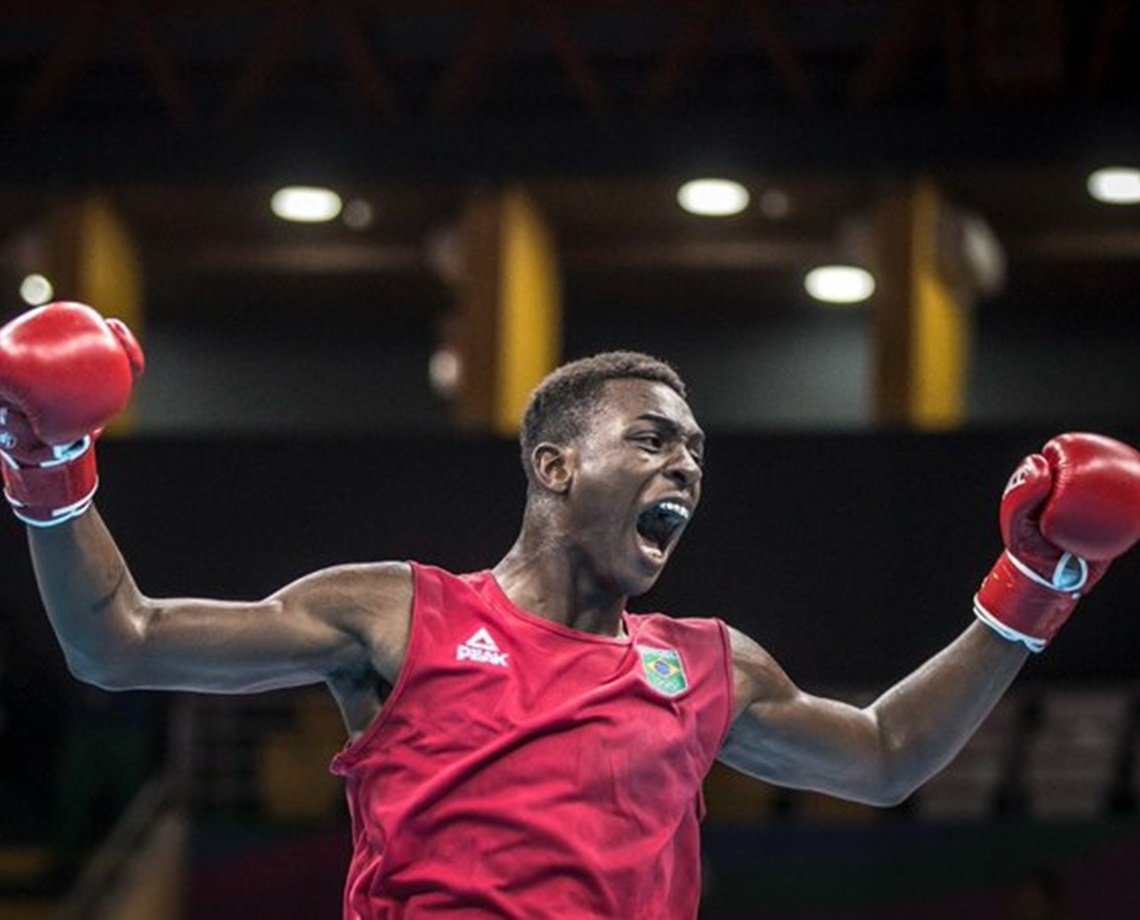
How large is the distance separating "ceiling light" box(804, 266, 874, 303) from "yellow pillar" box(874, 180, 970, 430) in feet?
5.49

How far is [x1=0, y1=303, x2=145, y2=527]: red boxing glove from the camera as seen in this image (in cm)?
318

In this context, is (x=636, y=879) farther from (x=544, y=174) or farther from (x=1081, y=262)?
(x=1081, y=262)

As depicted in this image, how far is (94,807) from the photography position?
9375 mm

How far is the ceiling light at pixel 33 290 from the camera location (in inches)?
444

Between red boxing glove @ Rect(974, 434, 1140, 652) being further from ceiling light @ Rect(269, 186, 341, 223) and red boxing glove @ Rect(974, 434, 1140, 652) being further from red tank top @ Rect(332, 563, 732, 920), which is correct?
ceiling light @ Rect(269, 186, 341, 223)

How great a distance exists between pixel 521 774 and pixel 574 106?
23.8 ft

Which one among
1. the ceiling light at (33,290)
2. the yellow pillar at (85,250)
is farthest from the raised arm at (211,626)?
the ceiling light at (33,290)

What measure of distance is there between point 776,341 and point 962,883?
4.81 metres

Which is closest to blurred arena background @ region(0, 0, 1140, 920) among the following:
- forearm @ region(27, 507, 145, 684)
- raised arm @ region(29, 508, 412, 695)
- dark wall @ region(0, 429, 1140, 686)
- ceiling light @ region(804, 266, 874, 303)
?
dark wall @ region(0, 429, 1140, 686)

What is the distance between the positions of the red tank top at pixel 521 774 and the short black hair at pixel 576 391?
28 centimetres

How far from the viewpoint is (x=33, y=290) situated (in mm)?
11938

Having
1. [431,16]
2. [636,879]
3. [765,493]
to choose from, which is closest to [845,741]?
[636,879]

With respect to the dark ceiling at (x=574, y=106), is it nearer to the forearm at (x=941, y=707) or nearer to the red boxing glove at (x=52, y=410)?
the forearm at (x=941, y=707)

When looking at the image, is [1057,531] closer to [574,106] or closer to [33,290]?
[574,106]
